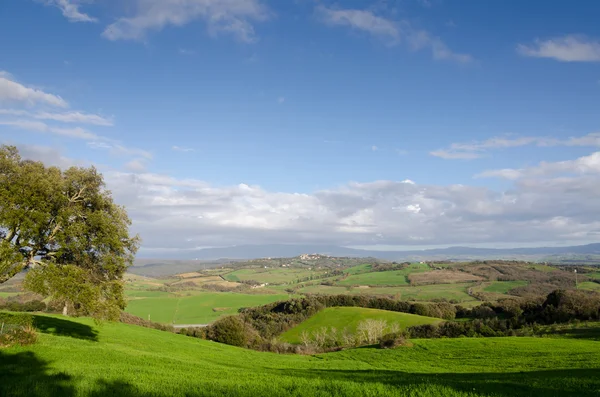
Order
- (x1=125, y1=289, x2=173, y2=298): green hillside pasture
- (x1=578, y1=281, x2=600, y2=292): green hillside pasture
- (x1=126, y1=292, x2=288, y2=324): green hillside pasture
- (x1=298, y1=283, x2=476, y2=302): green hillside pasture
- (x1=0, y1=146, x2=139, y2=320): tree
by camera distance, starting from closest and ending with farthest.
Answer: (x1=0, y1=146, x2=139, y2=320): tree → (x1=126, y1=292, x2=288, y2=324): green hillside pasture → (x1=578, y1=281, x2=600, y2=292): green hillside pasture → (x1=298, y1=283, x2=476, y2=302): green hillside pasture → (x1=125, y1=289, x2=173, y2=298): green hillside pasture

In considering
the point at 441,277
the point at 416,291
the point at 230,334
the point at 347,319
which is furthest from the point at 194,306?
the point at 441,277

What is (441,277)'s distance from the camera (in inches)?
6467

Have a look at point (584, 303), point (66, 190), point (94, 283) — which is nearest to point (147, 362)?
point (94, 283)

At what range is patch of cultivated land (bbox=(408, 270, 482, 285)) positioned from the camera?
517 ft

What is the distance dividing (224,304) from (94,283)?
114997 mm

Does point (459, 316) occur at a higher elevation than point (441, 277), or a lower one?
lower

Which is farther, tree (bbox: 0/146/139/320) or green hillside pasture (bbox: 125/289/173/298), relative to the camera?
green hillside pasture (bbox: 125/289/173/298)

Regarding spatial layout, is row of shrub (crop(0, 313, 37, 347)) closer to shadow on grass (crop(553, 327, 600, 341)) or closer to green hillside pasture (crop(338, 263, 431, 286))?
shadow on grass (crop(553, 327, 600, 341))

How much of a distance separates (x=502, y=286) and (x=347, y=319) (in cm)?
6980

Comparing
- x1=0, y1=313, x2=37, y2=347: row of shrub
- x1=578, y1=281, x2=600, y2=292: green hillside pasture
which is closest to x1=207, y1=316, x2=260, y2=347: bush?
x1=0, y1=313, x2=37, y2=347: row of shrub

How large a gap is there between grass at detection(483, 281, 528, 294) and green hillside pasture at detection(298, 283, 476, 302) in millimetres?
7202

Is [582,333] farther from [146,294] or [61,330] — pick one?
[146,294]

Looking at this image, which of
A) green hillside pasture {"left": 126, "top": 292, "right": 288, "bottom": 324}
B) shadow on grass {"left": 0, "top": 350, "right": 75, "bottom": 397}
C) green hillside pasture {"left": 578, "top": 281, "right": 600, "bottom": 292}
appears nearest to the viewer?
shadow on grass {"left": 0, "top": 350, "right": 75, "bottom": 397}

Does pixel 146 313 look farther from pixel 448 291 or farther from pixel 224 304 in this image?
pixel 448 291
